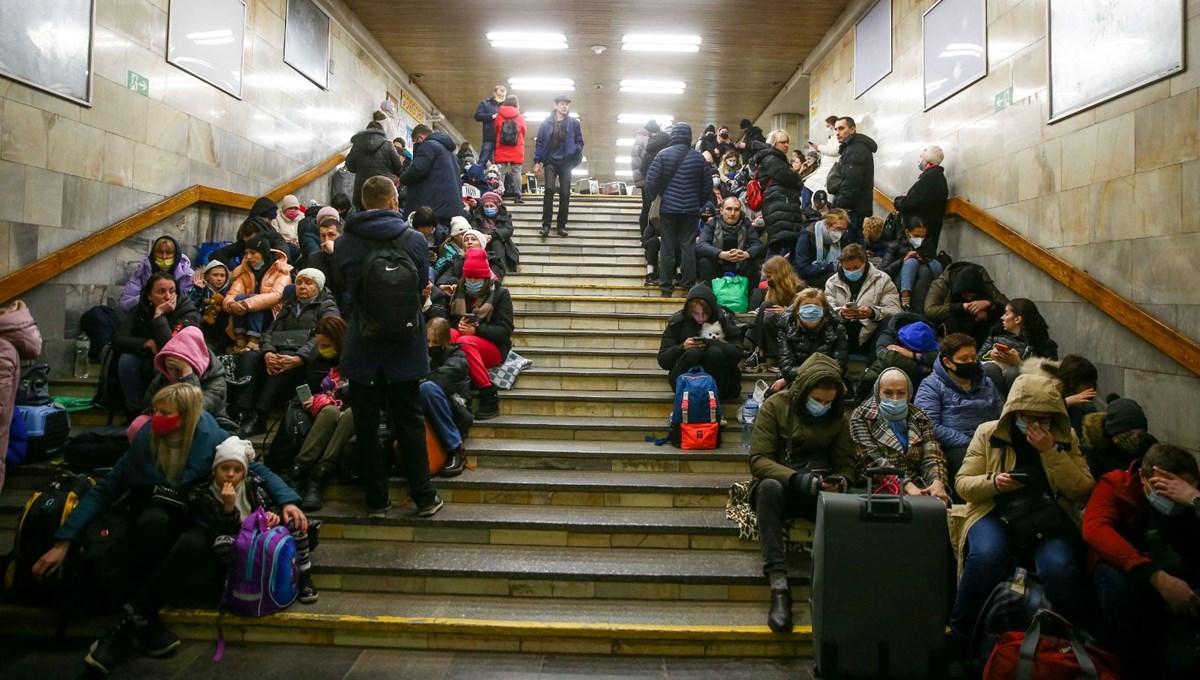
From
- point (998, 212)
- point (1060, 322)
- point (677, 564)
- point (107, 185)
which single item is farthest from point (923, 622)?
point (107, 185)

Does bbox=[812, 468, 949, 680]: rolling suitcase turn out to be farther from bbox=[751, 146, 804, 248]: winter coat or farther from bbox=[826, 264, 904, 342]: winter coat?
bbox=[751, 146, 804, 248]: winter coat

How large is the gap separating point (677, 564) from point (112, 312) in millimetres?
5106

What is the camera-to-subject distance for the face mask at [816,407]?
3986mm

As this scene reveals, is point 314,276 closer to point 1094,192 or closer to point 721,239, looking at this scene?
point 721,239

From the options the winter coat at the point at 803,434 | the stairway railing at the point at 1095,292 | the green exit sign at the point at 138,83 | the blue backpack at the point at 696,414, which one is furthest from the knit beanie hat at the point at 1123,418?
the green exit sign at the point at 138,83

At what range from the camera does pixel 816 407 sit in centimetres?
399

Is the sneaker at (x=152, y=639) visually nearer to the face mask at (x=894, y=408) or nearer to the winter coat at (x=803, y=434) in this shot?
the winter coat at (x=803, y=434)

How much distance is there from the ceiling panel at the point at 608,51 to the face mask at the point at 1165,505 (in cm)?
965

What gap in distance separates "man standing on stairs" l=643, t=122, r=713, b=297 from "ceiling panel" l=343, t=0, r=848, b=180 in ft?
14.2

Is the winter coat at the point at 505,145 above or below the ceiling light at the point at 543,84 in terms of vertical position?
below

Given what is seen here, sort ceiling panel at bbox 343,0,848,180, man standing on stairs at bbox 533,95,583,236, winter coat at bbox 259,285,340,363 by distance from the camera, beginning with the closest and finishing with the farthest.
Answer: winter coat at bbox 259,285,340,363 < man standing on stairs at bbox 533,95,583,236 < ceiling panel at bbox 343,0,848,180

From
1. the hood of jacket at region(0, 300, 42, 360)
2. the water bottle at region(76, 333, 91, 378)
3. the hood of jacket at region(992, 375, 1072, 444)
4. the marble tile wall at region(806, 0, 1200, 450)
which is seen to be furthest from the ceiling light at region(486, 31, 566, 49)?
A: the hood of jacket at region(992, 375, 1072, 444)

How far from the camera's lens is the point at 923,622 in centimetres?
303

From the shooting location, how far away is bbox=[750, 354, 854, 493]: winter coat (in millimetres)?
4000
